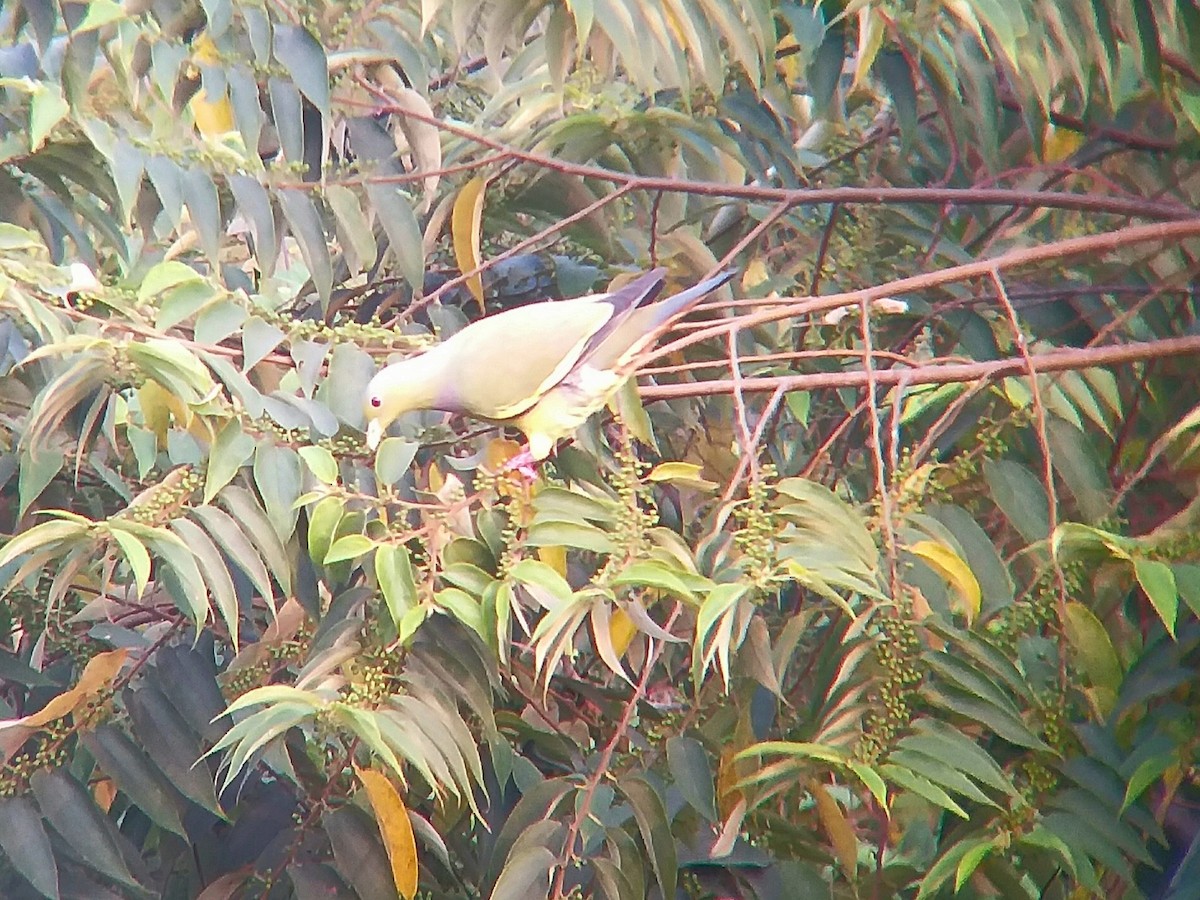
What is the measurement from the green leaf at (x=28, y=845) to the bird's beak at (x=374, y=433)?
27.2 inches

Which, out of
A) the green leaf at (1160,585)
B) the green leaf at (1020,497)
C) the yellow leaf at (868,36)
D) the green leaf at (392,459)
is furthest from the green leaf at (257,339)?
the green leaf at (1160,585)

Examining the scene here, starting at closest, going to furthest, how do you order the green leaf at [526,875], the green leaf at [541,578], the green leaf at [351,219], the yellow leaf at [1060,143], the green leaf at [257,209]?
the green leaf at [541,578], the green leaf at [526,875], the green leaf at [257,209], the green leaf at [351,219], the yellow leaf at [1060,143]

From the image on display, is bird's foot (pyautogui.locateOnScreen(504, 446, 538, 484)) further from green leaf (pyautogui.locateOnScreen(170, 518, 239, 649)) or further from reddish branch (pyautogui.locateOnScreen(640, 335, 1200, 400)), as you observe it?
green leaf (pyautogui.locateOnScreen(170, 518, 239, 649))

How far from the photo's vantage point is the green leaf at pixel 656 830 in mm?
1769

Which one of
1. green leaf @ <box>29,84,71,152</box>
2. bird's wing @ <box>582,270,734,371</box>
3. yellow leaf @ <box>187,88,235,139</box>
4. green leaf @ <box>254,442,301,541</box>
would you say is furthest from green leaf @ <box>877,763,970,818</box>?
yellow leaf @ <box>187,88,235,139</box>

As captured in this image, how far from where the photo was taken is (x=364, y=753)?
193cm

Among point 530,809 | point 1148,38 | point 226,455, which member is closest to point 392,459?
point 226,455

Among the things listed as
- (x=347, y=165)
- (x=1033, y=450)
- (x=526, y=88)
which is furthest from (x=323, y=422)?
(x=1033, y=450)

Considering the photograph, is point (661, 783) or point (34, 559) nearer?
point (34, 559)

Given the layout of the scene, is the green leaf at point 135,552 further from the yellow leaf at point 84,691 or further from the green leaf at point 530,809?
the green leaf at point 530,809

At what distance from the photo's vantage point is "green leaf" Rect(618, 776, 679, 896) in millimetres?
1769

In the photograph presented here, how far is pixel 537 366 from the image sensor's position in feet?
6.40

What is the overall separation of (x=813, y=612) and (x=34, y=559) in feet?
3.29

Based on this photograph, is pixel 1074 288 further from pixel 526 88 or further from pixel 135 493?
pixel 135 493
